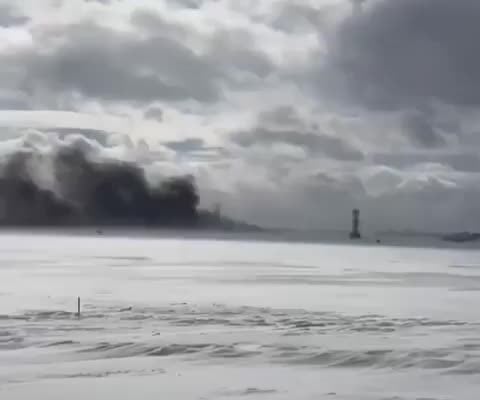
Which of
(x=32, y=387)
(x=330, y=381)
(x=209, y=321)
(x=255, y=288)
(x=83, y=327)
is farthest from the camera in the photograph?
(x=255, y=288)

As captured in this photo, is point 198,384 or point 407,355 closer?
point 198,384

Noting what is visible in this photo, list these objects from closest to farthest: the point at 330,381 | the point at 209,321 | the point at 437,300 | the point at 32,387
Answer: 1. the point at 32,387
2. the point at 330,381
3. the point at 209,321
4. the point at 437,300

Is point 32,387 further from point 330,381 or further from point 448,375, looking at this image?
point 448,375

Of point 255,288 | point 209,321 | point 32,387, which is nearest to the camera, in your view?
point 32,387

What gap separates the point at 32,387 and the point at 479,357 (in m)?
11.2

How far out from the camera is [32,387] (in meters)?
17.2

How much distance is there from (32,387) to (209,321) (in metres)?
12.5

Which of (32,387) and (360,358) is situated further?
(360,358)

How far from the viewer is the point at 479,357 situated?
2183 cm

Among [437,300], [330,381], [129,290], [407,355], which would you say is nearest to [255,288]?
[129,290]

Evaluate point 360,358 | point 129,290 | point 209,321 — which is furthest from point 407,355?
point 129,290

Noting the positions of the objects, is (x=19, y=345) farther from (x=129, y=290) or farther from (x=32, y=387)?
(x=129, y=290)

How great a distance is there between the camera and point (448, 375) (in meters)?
19.6

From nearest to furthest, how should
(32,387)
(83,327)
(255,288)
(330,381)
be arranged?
(32,387)
(330,381)
(83,327)
(255,288)
